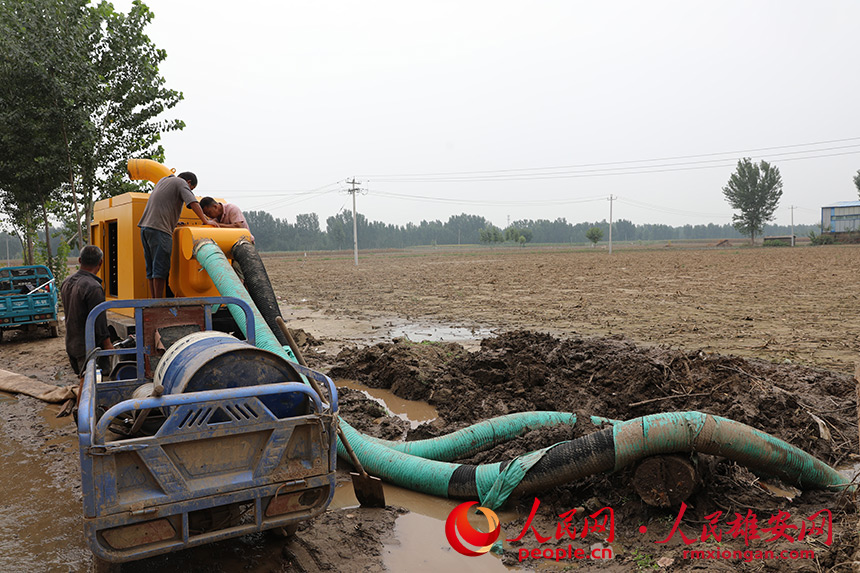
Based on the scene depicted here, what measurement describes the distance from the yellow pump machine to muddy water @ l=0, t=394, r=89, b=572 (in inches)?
72.8

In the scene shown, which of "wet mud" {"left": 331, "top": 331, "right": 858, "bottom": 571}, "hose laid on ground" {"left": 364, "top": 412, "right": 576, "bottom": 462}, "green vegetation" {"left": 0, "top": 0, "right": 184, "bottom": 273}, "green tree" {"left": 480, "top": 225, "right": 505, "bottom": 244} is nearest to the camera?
"wet mud" {"left": 331, "top": 331, "right": 858, "bottom": 571}

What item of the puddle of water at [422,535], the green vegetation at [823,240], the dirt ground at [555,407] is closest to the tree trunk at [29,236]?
the dirt ground at [555,407]

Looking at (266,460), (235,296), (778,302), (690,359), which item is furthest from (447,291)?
(266,460)

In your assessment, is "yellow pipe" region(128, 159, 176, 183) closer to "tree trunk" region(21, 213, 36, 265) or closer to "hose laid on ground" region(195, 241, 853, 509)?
"hose laid on ground" region(195, 241, 853, 509)

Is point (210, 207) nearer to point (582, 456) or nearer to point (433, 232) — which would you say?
point (582, 456)

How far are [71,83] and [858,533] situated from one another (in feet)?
59.4

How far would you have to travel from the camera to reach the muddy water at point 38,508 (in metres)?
3.55

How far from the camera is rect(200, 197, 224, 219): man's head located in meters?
6.25

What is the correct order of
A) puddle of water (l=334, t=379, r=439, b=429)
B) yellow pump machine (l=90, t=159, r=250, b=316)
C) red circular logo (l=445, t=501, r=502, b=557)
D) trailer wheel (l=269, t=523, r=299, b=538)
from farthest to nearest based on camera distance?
puddle of water (l=334, t=379, r=439, b=429) < yellow pump machine (l=90, t=159, r=250, b=316) < red circular logo (l=445, t=501, r=502, b=557) < trailer wheel (l=269, t=523, r=299, b=538)

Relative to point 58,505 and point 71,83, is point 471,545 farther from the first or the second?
point 71,83

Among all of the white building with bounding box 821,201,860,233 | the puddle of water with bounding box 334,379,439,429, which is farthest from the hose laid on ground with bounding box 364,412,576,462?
the white building with bounding box 821,201,860,233

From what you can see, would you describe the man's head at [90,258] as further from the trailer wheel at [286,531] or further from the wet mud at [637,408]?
the trailer wheel at [286,531]

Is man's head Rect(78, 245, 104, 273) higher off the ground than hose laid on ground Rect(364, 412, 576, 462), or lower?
higher

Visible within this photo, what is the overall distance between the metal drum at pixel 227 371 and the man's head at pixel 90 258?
286cm
